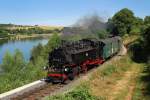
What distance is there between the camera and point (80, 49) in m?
29.6

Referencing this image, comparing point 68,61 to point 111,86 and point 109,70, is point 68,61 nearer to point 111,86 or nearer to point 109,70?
point 111,86

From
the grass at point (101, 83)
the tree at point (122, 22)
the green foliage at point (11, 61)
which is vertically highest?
the tree at point (122, 22)

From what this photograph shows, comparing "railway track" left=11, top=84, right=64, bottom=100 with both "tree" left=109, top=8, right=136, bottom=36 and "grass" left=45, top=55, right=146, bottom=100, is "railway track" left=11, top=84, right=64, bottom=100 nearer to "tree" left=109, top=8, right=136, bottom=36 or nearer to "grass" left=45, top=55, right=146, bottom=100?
"grass" left=45, top=55, right=146, bottom=100

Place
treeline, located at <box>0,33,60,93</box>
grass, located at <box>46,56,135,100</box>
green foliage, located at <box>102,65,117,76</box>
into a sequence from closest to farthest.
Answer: grass, located at <box>46,56,135,100</box> < treeline, located at <box>0,33,60,93</box> < green foliage, located at <box>102,65,117,76</box>

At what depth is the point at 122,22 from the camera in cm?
9788

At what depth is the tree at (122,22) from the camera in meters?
95.2

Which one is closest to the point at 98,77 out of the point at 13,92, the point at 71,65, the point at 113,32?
the point at 71,65

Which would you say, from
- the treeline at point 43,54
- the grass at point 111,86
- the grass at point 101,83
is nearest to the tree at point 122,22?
the treeline at point 43,54

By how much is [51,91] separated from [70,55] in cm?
482

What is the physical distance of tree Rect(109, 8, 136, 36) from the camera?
95250 millimetres

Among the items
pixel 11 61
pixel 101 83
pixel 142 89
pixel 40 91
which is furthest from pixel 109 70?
pixel 11 61

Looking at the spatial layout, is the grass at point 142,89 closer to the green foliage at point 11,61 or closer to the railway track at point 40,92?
the railway track at point 40,92

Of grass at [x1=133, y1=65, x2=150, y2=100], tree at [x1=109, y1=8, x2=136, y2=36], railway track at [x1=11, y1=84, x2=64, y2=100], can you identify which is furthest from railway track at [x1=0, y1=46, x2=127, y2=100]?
tree at [x1=109, y1=8, x2=136, y2=36]

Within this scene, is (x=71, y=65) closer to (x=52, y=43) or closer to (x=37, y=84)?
(x=37, y=84)
